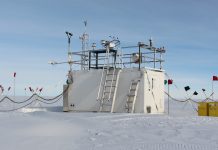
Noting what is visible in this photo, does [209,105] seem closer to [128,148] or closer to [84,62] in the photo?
[84,62]

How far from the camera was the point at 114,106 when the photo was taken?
659 inches

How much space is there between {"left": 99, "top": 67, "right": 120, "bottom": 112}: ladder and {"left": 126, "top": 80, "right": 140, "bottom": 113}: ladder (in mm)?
700

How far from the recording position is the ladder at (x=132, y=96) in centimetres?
1608

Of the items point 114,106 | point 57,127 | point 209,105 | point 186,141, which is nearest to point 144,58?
point 114,106

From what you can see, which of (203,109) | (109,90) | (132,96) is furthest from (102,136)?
(203,109)

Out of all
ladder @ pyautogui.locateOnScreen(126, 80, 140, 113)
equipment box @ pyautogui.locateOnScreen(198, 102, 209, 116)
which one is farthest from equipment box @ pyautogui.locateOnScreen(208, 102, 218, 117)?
ladder @ pyautogui.locateOnScreen(126, 80, 140, 113)

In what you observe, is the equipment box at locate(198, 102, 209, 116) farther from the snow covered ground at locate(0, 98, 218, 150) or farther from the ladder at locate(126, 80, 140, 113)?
the snow covered ground at locate(0, 98, 218, 150)

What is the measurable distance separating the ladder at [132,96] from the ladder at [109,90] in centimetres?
70

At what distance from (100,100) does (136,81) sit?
6.50ft

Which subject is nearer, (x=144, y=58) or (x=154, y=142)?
(x=154, y=142)

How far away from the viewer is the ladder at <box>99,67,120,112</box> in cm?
1652

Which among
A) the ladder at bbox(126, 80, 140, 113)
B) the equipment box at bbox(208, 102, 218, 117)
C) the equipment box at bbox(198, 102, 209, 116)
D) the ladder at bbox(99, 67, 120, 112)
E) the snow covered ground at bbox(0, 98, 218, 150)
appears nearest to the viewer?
the snow covered ground at bbox(0, 98, 218, 150)

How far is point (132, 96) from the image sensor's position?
16203 millimetres

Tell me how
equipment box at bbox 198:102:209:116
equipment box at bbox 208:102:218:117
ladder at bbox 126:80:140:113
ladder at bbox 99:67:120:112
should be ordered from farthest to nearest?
1. equipment box at bbox 198:102:209:116
2. equipment box at bbox 208:102:218:117
3. ladder at bbox 99:67:120:112
4. ladder at bbox 126:80:140:113
